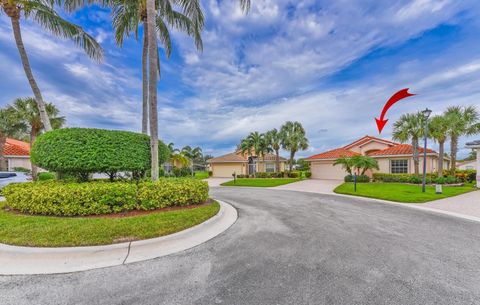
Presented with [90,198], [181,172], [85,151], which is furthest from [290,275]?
[181,172]

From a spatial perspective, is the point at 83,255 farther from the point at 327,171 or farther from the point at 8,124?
the point at 327,171

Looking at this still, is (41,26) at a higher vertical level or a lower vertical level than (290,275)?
higher

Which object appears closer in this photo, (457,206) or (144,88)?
(457,206)

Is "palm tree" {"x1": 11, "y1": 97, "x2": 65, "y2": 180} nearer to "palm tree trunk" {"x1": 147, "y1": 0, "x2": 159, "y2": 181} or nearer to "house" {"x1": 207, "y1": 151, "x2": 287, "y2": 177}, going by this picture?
"palm tree trunk" {"x1": 147, "y1": 0, "x2": 159, "y2": 181}

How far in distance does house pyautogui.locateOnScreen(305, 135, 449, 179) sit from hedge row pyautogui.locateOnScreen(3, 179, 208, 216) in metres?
22.0

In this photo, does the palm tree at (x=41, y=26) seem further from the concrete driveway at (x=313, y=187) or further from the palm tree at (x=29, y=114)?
the concrete driveway at (x=313, y=187)

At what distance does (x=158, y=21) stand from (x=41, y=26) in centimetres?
487

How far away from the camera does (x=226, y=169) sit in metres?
31.5

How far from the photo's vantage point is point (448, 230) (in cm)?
511

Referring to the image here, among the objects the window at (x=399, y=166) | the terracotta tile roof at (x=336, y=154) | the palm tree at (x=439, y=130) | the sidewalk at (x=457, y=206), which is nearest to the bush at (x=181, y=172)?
the terracotta tile roof at (x=336, y=154)

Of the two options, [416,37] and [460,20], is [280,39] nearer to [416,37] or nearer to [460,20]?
[416,37]

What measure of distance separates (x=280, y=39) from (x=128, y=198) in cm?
1223

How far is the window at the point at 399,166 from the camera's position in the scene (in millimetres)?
19406

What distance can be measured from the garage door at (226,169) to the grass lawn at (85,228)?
2532cm
